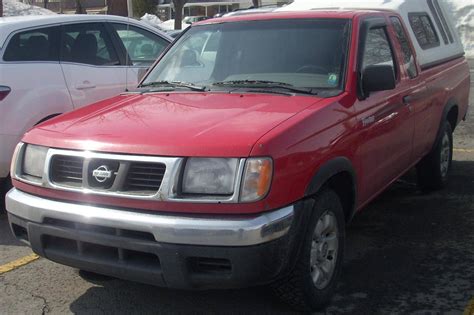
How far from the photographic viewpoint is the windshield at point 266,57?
14.1ft

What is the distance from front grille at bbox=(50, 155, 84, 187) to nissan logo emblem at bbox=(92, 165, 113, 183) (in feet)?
0.44

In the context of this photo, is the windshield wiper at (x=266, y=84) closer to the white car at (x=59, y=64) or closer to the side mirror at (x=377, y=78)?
the side mirror at (x=377, y=78)

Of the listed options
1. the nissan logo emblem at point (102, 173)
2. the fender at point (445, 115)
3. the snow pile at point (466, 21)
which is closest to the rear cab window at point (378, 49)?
the fender at point (445, 115)

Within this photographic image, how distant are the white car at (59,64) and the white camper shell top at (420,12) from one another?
1.97 metres

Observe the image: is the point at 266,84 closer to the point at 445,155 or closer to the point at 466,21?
the point at 445,155

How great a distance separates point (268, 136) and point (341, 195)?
3.39 ft

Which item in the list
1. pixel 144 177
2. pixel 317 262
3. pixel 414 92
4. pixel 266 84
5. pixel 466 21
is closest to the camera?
pixel 144 177

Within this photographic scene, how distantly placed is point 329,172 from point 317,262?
0.56 metres

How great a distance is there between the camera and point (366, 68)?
13.5ft

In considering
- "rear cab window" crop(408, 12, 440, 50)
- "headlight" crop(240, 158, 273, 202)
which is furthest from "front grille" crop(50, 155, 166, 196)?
"rear cab window" crop(408, 12, 440, 50)

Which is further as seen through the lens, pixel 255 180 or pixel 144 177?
pixel 144 177

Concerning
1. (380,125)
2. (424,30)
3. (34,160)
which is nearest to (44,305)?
(34,160)

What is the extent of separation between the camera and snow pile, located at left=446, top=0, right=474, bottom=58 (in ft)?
71.9

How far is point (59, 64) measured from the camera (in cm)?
620
